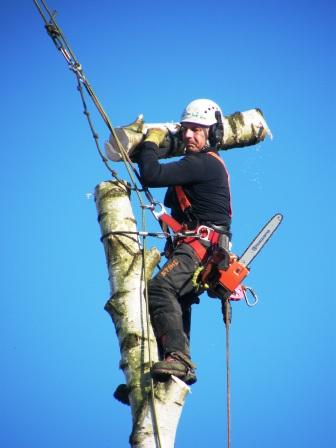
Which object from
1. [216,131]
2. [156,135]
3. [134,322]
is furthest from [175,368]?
[216,131]

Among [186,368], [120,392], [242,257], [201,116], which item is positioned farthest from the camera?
[201,116]

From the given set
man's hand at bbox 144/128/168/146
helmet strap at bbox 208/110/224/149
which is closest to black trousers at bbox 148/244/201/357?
man's hand at bbox 144/128/168/146

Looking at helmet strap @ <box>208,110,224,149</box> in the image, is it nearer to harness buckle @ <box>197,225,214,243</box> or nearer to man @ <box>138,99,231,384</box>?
man @ <box>138,99,231,384</box>

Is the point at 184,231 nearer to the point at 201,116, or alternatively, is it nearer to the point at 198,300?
the point at 198,300

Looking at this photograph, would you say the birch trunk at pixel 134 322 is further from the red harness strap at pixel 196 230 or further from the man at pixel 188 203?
the red harness strap at pixel 196 230

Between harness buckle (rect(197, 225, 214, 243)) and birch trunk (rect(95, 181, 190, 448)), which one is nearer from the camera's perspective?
birch trunk (rect(95, 181, 190, 448))

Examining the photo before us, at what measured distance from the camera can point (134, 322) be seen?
5668mm

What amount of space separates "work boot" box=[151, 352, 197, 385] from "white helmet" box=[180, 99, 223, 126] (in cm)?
230

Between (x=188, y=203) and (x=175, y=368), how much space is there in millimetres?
1773

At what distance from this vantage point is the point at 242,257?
640 cm

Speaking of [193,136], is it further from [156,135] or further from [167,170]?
[167,170]

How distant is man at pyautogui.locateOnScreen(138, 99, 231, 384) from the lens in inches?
228

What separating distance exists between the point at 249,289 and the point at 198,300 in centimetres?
44

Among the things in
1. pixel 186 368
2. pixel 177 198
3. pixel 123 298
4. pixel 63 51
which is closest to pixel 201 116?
pixel 177 198
